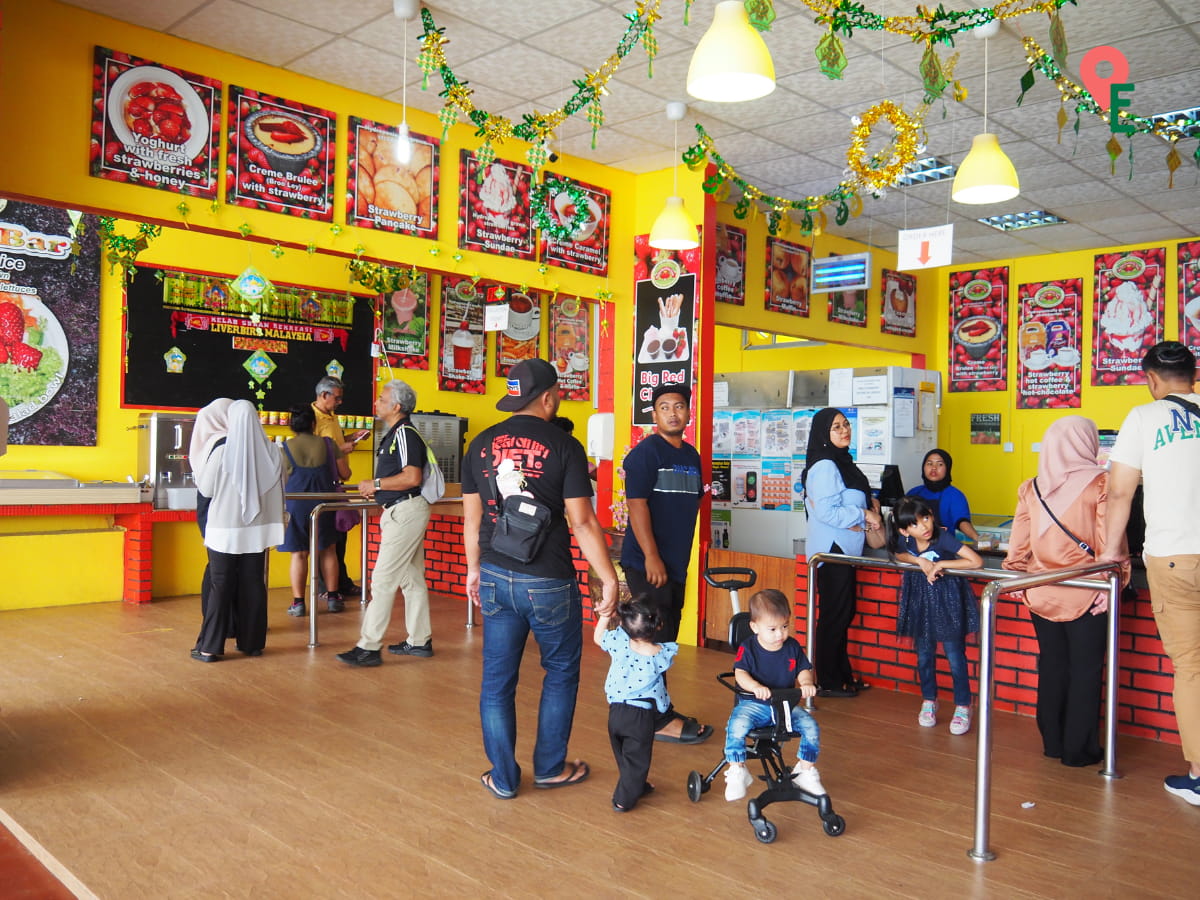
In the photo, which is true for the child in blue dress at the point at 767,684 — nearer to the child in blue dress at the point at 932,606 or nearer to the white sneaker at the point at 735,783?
the white sneaker at the point at 735,783

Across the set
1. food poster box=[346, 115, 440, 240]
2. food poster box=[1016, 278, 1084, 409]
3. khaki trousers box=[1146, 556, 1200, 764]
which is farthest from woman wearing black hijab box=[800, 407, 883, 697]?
food poster box=[1016, 278, 1084, 409]

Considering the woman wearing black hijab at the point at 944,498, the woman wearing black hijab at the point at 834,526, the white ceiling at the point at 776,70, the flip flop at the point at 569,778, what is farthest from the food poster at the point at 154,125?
the woman wearing black hijab at the point at 944,498

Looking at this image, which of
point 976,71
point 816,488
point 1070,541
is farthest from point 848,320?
point 1070,541

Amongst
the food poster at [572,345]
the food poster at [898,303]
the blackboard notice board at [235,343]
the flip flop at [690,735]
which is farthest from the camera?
the food poster at [898,303]

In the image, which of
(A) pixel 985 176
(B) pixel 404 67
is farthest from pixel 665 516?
(B) pixel 404 67

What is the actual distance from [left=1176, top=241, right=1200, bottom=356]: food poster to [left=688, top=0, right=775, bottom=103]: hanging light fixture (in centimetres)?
761

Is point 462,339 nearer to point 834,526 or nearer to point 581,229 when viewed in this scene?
point 581,229

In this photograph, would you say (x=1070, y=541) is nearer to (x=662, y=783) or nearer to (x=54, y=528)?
(x=662, y=783)

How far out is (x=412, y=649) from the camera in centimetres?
594

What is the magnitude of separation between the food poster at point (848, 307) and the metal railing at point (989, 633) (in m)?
5.32

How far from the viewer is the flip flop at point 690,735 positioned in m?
4.31

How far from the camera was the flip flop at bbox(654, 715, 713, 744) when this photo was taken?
170 inches

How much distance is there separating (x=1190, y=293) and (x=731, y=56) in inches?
312

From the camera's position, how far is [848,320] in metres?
10.2
